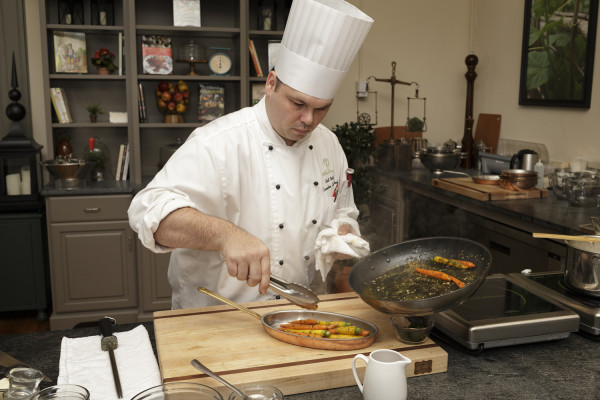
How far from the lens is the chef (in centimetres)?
177

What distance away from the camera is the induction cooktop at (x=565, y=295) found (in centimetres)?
150

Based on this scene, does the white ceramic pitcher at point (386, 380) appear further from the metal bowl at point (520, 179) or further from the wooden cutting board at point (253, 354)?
the metal bowl at point (520, 179)

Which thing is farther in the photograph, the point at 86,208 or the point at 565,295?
the point at 86,208

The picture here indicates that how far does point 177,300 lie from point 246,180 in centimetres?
51

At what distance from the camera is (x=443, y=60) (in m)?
4.86

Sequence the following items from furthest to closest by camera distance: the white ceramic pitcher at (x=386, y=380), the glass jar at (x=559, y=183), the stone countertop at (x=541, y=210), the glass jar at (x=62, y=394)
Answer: the glass jar at (x=559, y=183) → the stone countertop at (x=541, y=210) → the white ceramic pitcher at (x=386, y=380) → the glass jar at (x=62, y=394)

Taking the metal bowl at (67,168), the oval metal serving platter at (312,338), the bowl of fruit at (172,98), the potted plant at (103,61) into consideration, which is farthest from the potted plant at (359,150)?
the oval metal serving platter at (312,338)

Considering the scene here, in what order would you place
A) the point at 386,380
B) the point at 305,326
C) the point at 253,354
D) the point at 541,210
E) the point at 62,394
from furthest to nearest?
the point at 541,210 → the point at 305,326 → the point at 253,354 → the point at 386,380 → the point at 62,394

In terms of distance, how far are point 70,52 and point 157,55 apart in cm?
58

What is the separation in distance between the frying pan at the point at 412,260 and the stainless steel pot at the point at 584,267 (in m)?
0.29

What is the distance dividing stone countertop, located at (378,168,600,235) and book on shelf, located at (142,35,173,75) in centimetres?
196

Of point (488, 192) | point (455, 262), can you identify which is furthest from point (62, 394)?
point (488, 192)

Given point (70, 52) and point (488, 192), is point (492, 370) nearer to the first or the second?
point (488, 192)

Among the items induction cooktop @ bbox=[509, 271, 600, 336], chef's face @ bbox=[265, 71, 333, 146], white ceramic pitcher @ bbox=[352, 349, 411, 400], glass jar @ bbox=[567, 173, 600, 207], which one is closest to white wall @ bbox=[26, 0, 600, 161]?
glass jar @ bbox=[567, 173, 600, 207]
